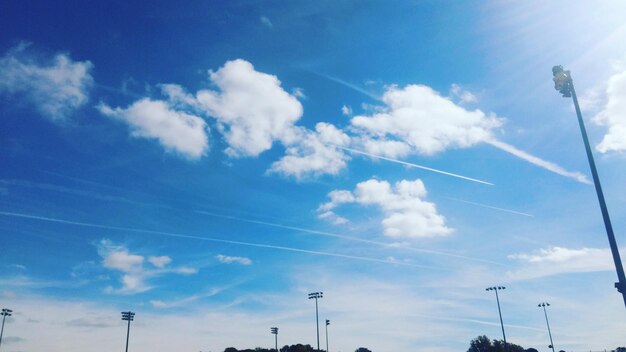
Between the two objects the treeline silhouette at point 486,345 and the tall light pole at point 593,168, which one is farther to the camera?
the treeline silhouette at point 486,345

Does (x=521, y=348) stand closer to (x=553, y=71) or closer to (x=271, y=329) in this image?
(x=271, y=329)

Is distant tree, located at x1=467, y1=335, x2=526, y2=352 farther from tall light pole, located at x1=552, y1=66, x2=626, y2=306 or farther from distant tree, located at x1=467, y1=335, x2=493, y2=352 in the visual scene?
tall light pole, located at x1=552, y1=66, x2=626, y2=306

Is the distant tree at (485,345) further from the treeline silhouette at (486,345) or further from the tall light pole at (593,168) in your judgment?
the tall light pole at (593,168)

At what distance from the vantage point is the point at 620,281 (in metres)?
14.1

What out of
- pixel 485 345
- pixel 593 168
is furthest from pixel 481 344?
pixel 593 168

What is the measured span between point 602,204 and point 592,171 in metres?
1.45

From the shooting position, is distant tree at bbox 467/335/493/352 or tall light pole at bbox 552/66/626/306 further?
distant tree at bbox 467/335/493/352

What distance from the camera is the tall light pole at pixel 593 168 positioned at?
14195mm

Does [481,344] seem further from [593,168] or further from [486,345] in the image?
[593,168]

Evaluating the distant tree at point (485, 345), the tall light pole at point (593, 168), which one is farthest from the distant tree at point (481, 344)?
the tall light pole at point (593, 168)

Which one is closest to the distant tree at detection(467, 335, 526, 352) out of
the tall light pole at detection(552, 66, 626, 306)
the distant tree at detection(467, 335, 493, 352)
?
the distant tree at detection(467, 335, 493, 352)

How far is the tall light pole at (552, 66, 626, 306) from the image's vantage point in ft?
46.6

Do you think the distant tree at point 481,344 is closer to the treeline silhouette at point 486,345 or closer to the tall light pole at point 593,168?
the treeline silhouette at point 486,345

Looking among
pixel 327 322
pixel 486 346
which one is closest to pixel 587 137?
pixel 327 322
